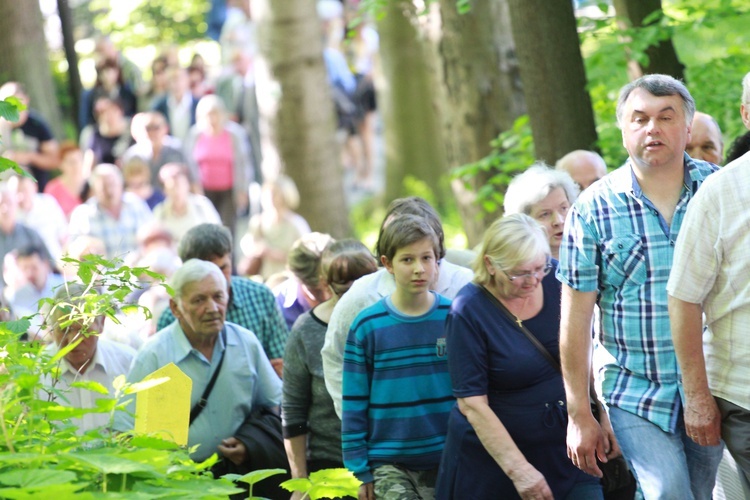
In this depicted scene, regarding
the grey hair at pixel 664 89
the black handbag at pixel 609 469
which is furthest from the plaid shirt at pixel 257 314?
the grey hair at pixel 664 89

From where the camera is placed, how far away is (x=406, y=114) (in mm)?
19797

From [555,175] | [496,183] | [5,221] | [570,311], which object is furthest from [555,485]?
[5,221]

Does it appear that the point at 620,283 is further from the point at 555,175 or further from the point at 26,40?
the point at 26,40

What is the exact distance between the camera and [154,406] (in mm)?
3668

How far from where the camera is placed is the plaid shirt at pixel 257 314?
26.4ft

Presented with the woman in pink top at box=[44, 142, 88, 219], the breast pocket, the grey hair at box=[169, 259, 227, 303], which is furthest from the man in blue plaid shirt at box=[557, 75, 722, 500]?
the woman in pink top at box=[44, 142, 88, 219]

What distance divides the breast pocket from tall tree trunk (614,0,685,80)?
15.2ft

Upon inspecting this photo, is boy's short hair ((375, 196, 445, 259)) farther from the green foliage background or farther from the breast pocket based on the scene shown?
the green foliage background

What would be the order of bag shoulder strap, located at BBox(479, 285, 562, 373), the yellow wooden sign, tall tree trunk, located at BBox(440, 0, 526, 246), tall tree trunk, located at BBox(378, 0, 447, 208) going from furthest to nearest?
1. tall tree trunk, located at BBox(378, 0, 447, 208)
2. tall tree trunk, located at BBox(440, 0, 526, 246)
3. bag shoulder strap, located at BBox(479, 285, 562, 373)
4. the yellow wooden sign

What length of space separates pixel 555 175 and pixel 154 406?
3.56m

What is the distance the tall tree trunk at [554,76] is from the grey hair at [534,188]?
209cm

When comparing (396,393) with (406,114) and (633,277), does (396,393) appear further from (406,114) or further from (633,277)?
(406,114)

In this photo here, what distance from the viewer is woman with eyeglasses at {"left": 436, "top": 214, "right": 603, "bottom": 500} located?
543 centimetres

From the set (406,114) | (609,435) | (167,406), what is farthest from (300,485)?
(406,114)
